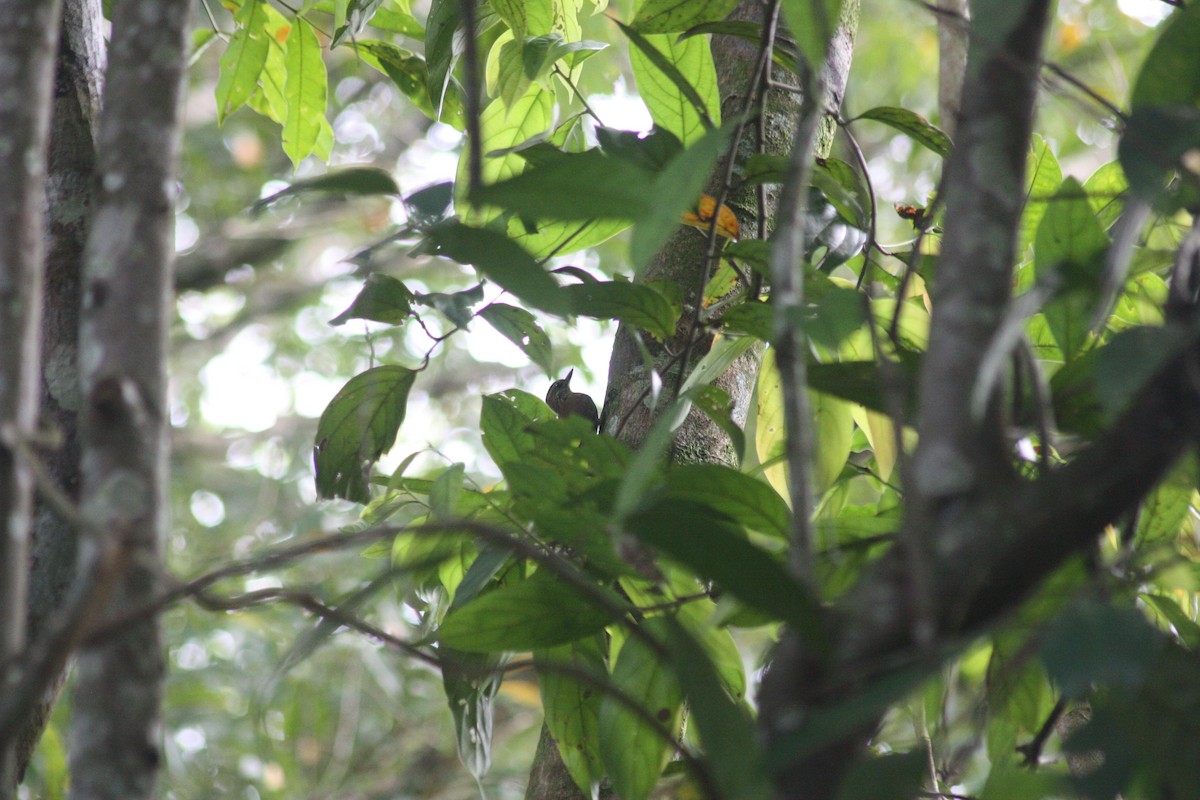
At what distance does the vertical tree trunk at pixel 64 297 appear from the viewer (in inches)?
23.9

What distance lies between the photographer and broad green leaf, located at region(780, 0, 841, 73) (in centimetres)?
49

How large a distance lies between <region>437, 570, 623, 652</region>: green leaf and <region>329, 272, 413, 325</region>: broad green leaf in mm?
246

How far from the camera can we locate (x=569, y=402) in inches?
41.8

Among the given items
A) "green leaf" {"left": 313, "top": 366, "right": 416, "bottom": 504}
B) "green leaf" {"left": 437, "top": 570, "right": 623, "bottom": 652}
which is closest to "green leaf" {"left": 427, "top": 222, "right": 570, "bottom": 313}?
"green leaf" {"left": 437, "top": 570, "right": 623, "bottom": 652}

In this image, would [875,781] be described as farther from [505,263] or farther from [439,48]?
[439,48]

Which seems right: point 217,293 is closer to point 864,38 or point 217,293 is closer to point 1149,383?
point 864,38

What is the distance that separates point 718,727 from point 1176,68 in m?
0.43

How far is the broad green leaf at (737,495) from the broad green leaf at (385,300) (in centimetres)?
28

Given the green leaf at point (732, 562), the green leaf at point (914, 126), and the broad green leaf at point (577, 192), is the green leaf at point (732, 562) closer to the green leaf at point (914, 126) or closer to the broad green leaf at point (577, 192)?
the broad green leaf at point (577, 192)

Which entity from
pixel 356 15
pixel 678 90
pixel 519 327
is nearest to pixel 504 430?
pixel 519 327

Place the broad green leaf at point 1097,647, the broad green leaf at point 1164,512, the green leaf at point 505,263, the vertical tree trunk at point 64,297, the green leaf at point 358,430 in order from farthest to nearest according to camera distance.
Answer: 1. the green leaf at point 358,430
2. the broad green leaf at point 1164,512
3. the vertical tree trunk at point 64,297
4. the green leaf at point 505,263
5. the broad green leaf at point 1097,647

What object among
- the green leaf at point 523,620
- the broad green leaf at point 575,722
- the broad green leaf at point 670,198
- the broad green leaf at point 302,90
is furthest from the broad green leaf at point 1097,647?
the broad green leaf at point 302,90

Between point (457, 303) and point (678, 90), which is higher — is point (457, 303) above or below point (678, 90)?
below

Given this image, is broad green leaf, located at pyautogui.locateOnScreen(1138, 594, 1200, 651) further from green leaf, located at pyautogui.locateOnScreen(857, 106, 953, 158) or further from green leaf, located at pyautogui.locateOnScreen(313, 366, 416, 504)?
green leaf, located at pyautogui.locateOnScreen(313, 366, 416, 504)
